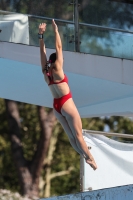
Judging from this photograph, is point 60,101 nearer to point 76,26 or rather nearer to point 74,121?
point 74,121

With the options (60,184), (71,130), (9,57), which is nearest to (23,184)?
(60,184)

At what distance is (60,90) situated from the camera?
8.52 metres

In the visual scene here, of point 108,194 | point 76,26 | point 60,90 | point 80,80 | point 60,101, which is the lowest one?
point 108,194

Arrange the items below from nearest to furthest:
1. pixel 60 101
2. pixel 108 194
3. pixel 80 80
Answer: pixel 108 194 → pixel 60 101 → pixel 80 80

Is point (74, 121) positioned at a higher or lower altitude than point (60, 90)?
lower

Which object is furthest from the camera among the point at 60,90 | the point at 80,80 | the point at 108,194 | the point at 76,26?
the point at 76,26

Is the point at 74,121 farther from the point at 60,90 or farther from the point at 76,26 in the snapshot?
the point at 76,26

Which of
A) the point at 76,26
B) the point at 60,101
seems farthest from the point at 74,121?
the point at 76,26

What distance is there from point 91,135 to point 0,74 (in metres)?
1.92

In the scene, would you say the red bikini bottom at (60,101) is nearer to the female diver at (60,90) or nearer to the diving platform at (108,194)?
the female diver at (60,90)

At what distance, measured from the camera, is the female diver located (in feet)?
27.7

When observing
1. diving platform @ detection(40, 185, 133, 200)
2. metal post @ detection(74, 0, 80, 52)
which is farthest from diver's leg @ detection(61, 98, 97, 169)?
metal post @ detection(74, 0, 80, 52)

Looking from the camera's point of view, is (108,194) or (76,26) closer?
(108,194)

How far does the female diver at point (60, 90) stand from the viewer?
8.45m
